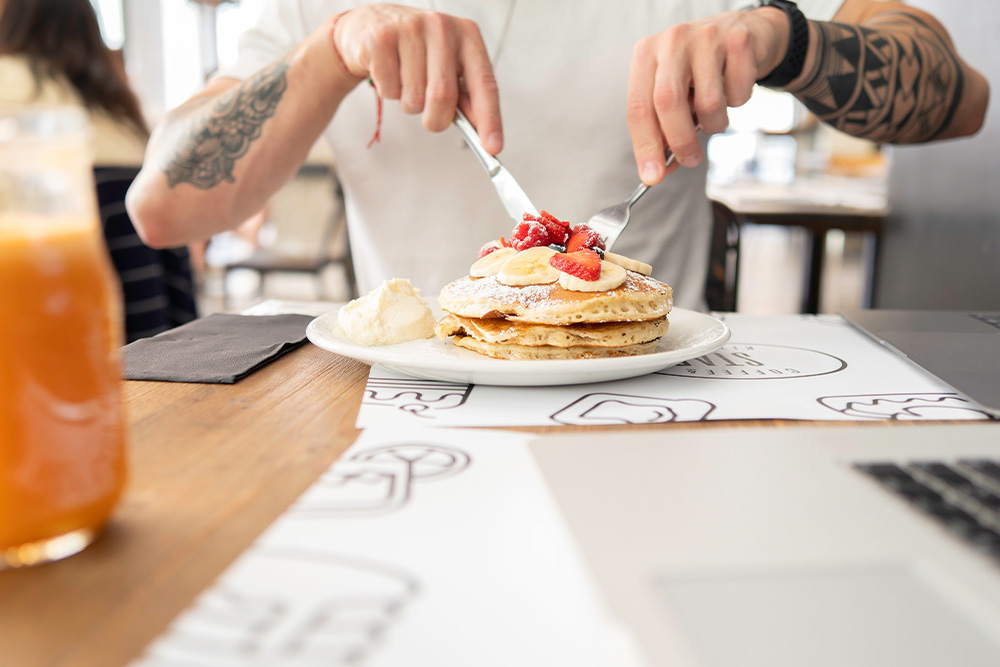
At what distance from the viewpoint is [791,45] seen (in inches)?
47.3

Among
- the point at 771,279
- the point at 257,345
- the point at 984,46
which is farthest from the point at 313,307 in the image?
the point at 771,279

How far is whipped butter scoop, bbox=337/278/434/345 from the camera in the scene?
84 centimetres

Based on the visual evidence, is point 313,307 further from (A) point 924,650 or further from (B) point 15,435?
(A) point 924,650

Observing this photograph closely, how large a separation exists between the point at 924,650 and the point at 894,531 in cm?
10

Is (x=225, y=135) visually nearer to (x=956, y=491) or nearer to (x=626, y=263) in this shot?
(x=626, y=263)

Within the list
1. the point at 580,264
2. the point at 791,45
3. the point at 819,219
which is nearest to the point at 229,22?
the point at 819,219

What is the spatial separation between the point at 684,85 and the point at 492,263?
40cm

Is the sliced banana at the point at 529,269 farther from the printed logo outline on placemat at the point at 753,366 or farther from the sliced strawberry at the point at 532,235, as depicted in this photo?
the printed logo outline on placemat at the point at 753,366

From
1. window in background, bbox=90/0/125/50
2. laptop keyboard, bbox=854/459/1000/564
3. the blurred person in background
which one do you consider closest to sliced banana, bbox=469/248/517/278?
laptop keyboard, bbox=854/459/1000/564

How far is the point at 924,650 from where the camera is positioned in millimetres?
275

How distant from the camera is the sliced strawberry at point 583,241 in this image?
87cm

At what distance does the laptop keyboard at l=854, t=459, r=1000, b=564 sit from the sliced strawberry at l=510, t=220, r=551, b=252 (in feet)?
1.65

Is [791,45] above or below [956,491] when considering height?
above

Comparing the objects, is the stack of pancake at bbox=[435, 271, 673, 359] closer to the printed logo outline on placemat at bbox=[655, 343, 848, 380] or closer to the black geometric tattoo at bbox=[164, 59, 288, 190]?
the printed logo outline on placemat at bbox=[655, 343, 848, 380]
